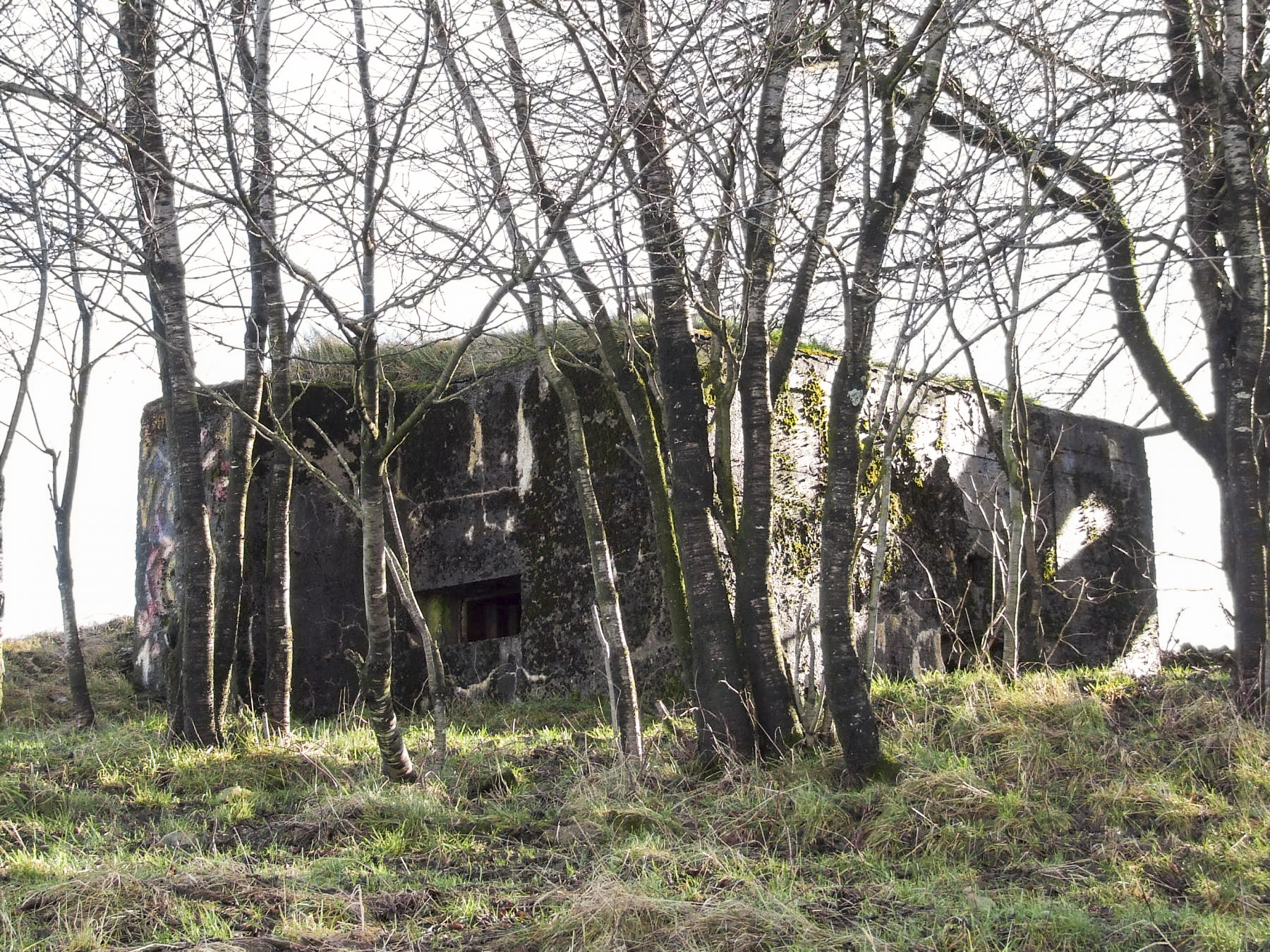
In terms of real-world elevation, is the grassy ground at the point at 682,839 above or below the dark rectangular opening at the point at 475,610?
below

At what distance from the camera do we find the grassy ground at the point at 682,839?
3.70 metres

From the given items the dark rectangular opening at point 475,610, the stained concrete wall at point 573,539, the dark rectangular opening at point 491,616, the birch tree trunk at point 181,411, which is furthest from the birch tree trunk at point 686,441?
the dark rectangular opening at point 491,616

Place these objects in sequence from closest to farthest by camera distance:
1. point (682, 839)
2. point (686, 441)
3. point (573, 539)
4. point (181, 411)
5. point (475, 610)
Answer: point (682, 839)
point (686, 441)
point (181, 411)
point (573, 539)
point (475, 610)

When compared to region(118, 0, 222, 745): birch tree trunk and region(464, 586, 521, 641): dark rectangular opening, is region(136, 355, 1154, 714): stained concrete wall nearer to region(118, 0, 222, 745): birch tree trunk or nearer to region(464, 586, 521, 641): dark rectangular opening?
region(464, 586, 521, 641): dark rectangular opening

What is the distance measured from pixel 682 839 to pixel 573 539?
3.38m

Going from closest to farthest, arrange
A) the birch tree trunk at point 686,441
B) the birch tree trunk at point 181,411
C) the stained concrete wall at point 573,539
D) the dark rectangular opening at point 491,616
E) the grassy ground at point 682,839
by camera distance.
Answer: the grassy ground at point 682,839 → the birch tree trunk at point 686,441 → the birch tree trunk at point 181,411 → the stained concrete wall at point 573,539 → the dark rectangular opening at point 491,616

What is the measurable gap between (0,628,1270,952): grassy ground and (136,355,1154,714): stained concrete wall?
1109 millimetres

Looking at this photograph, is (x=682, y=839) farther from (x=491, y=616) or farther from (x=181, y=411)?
(x=491, y=616)

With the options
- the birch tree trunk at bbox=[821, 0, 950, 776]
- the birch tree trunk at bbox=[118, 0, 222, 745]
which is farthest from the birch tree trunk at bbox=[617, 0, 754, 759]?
the birch tree trunk at bbox=[118, 0, 222, 745]

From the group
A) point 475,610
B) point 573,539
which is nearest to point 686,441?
point 573,539

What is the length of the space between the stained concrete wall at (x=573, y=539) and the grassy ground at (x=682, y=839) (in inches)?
43.7

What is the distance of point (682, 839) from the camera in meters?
4.64

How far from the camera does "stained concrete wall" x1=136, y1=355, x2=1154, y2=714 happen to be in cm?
754

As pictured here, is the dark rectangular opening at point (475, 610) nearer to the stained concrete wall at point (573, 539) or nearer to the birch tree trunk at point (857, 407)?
the stained concrete wall at point (573, 539)
